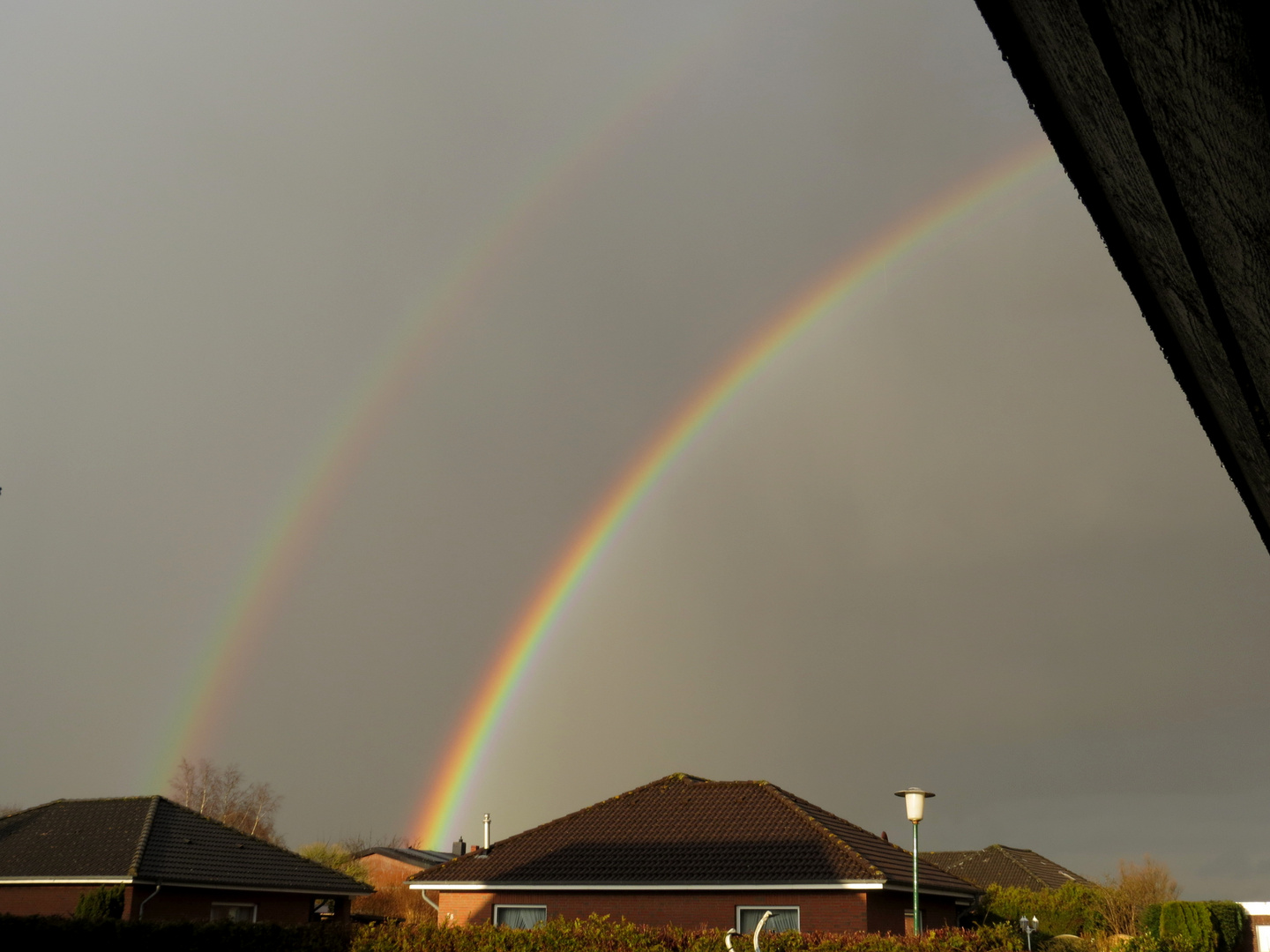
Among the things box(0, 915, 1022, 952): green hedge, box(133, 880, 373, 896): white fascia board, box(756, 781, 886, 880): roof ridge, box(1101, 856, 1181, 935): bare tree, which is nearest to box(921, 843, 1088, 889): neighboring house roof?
box(1101, 856, 1181, 935): bare tree

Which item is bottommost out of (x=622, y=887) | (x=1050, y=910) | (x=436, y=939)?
(x=1050, y=910)

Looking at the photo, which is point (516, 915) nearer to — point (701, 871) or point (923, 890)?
point (701, 871)

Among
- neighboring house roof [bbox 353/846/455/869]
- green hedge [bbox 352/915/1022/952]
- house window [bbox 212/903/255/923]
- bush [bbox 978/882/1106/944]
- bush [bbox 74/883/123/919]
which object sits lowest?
neighboring house roof [bbox 353/846/455/869]

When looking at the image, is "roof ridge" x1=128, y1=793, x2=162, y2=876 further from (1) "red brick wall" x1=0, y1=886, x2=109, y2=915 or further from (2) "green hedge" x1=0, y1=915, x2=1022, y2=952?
(2) "green hedge" x1=0, y1=915, x2=1022, y2=952

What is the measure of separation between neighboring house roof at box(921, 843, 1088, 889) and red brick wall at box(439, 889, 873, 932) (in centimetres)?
3198

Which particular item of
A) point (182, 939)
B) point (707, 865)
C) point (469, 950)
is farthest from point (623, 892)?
point (182, 939)

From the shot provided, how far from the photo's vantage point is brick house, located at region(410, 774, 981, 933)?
22234mm

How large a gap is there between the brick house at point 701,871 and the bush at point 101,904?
6.82 m

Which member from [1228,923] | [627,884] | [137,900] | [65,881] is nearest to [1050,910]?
[1228,923]

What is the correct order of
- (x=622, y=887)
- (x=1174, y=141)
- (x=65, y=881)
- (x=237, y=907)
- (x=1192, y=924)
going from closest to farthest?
(x=1174, y=141), (x=622, y=887), (x=65, y=881), (x=237, y=907), (x=1192, y=924)

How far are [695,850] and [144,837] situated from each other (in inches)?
564

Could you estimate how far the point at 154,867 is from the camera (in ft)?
82.8

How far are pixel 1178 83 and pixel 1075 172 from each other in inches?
10.8

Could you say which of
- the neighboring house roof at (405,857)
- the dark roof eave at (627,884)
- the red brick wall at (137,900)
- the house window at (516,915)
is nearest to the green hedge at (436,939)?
the dark roof eave at (627,884)
